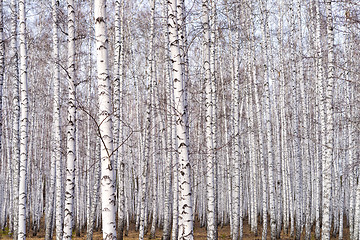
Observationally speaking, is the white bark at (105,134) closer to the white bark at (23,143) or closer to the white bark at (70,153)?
the white bark at (70,153)

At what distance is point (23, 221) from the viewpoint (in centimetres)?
765


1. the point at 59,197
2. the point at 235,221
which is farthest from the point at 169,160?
the point at 59,197

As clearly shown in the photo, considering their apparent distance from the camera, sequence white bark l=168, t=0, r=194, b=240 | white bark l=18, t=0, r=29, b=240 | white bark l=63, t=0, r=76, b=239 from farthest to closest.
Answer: white bark l=18, t=0, r=29, b=240
white bark l=63, t=0, r=76, b=239
white bark l=168, t=0, r=194, b=240

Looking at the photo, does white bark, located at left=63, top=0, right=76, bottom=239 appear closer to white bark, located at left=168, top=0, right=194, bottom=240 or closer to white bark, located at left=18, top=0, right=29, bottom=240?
white bark, located at left=18, top=0, right=29, bottom=240

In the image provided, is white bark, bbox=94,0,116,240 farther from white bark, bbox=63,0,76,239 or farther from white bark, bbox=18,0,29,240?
white bark, bbox=18,0,29,240

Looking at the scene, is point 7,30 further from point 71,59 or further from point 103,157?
point 103,157

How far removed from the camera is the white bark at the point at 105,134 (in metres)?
4.38

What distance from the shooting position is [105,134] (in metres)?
4.50

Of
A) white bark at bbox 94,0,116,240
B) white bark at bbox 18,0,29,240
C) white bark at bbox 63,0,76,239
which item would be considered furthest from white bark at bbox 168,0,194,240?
white bark at bbox 18,0,29,240

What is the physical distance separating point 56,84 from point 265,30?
7.92 m

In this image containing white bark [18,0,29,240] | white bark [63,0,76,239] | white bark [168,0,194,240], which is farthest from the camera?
white bark [18,0,29,240]

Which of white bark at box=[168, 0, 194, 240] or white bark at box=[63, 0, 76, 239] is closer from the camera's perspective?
white bark at box=[168, 0, 194, 240]

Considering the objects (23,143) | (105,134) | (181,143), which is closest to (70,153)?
(23,143)

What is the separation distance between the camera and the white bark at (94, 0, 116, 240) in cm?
438
